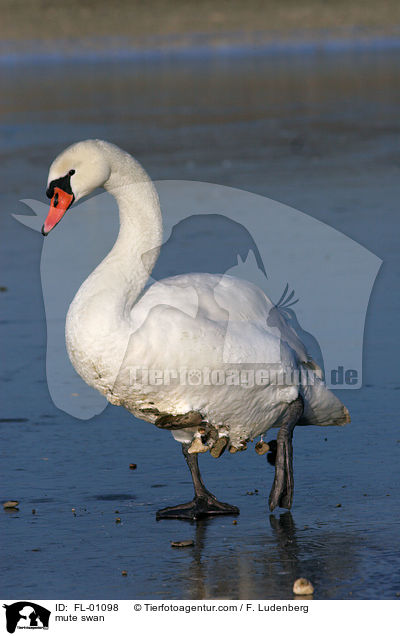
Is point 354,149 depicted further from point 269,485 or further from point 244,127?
point 269,485

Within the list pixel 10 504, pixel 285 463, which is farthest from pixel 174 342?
pixel 10 504

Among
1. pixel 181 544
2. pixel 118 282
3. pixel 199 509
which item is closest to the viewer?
pixel 181 544

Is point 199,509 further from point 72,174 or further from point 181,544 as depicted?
point 72,174

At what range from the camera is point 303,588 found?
14.8 ft

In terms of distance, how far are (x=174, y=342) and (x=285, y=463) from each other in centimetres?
79

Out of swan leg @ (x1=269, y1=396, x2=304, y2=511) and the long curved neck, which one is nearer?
the long curved neck

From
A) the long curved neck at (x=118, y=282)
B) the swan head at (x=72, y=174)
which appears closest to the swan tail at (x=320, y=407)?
the long curved neck at (x=118, y=282)

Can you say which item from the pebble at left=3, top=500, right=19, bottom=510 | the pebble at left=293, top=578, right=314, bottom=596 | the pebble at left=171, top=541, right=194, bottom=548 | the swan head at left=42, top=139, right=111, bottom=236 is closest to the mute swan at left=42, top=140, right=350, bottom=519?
the swan head at left=42, top=139, right=111, bottom=236

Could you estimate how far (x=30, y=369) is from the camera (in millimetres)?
7785

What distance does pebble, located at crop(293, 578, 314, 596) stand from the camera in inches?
177

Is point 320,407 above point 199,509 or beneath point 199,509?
above

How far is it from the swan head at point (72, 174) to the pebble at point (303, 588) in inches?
76.1

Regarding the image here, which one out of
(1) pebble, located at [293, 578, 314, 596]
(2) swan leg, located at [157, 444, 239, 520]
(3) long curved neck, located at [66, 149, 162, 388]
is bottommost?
(1) pebble, located at [293, 578, 314, 596]

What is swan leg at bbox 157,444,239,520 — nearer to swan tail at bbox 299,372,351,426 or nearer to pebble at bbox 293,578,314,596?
swan tail at bbox 299,372,351,426
